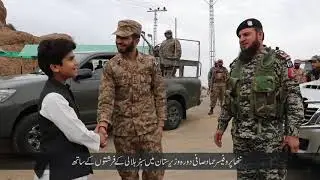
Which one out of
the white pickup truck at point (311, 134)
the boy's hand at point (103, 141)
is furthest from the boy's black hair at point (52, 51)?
the white pickup truck at point (311, 134)

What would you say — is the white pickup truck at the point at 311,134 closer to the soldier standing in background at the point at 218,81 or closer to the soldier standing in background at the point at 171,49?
the soldier standing in background at the point at 171,49

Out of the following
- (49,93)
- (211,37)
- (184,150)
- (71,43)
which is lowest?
(184,150)

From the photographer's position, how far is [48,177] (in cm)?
262

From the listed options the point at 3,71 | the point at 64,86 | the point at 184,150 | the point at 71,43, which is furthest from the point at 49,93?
the point at 3,71

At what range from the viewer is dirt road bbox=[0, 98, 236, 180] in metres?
5.85

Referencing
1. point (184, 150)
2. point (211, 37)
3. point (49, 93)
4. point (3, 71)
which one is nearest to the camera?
point (49, 93)

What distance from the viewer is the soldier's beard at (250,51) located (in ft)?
11.4

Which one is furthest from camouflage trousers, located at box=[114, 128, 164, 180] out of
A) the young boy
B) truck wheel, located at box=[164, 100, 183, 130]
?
truck wheel, located at box=[164, 100, 183, 130]

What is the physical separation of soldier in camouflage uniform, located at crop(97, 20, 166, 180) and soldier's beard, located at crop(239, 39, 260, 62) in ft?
2.47

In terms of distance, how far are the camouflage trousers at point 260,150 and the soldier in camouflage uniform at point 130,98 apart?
0.68 metres

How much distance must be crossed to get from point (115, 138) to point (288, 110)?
4.53 feet

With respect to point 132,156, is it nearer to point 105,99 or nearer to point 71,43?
point 105,99

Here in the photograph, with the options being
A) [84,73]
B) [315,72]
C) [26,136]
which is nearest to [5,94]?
[26,136]

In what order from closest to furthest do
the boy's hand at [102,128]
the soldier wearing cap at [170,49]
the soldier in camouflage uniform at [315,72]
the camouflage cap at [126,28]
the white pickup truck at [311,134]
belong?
the boy's hand at [102,128] < the camouflage cap at [126,28] < the white pickup truck at [311,134] < the soldier wearing cap at [170,49] < the soldier in camouflage uniform at [315,72]
